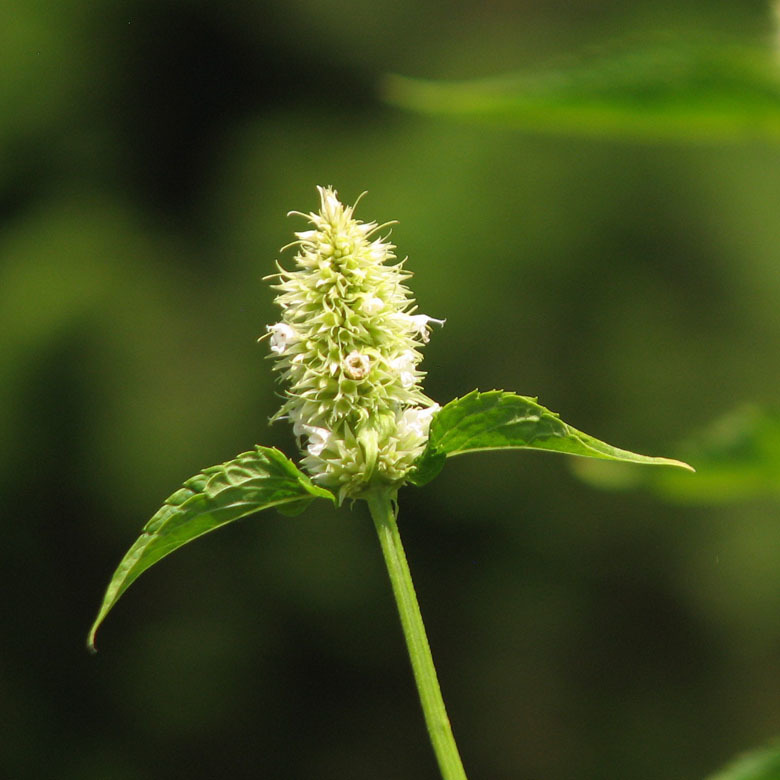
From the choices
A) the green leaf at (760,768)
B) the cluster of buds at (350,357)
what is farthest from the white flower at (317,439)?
the green leaf at (760,768)

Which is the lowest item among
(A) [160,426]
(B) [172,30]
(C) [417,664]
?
(C) [417,664]

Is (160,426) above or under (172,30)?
under

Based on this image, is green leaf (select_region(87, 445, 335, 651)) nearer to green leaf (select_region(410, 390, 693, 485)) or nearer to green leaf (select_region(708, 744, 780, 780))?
green leaf (select_region(410, 390, 693, 485))

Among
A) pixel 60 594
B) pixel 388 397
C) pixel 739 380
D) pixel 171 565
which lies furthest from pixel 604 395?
pixel 388 397

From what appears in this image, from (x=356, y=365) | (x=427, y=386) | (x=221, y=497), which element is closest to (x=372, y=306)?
(x=356, y=365)

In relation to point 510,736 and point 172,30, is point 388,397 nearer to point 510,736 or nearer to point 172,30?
point 510,736

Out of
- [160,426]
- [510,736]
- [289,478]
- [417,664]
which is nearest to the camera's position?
[417,664]
